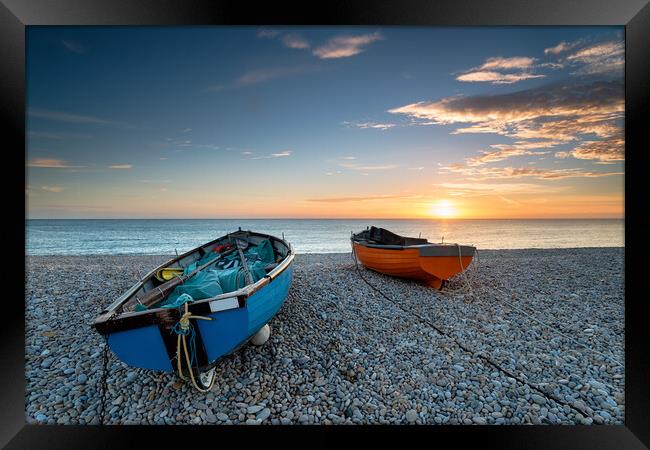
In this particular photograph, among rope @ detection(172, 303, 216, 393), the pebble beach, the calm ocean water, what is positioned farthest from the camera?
the calm ocean water

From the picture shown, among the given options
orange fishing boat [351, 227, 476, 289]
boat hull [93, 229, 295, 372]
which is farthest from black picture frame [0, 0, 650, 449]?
orange fishing boat [351, 227, 476, 289]

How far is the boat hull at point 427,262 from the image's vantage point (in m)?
6.35

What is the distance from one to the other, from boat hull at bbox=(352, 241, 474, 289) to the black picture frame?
12.4 feet

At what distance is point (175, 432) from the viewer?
101 inches

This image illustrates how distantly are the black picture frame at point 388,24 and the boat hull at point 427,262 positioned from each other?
3775mm

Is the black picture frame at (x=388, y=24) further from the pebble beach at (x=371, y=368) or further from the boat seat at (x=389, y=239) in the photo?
the boat seat at (x=389, y=239)

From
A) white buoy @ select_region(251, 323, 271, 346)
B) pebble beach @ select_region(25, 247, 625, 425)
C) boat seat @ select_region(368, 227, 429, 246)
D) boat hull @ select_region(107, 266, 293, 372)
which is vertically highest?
boat seat @ select_region(368, 227, 429, 246)

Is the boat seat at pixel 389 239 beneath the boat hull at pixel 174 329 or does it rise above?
above

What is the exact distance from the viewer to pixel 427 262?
642cm

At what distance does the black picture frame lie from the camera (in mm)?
2463

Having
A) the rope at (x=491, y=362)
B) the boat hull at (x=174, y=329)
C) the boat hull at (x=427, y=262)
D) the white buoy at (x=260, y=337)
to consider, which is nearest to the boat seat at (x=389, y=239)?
the boat hull at (x=427, y=262)

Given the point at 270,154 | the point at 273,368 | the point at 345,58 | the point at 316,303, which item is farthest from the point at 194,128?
the point at 273,368

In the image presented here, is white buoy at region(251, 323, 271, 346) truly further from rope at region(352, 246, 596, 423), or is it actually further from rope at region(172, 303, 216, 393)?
rope at region(352, 246, 596, 423)

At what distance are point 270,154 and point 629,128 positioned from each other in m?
22.4
